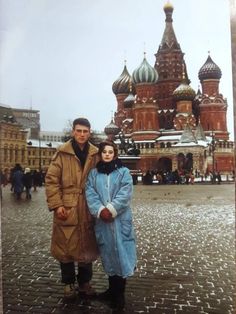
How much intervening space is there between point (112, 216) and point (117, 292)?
0.45 metres

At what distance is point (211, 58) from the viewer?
10.2ft

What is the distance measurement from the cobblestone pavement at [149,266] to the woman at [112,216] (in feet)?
0.51

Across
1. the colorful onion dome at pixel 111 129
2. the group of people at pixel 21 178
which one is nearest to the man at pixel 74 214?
the colorful onion dome at pixel 111 129

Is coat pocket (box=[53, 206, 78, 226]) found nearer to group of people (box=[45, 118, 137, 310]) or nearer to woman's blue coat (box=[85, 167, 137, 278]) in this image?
group of people (box=[45, 118, 137, 310])

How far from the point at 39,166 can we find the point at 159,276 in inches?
45.9

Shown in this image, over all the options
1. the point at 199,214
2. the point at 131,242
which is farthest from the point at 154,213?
the point at 131,242

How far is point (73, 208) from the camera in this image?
107 inches

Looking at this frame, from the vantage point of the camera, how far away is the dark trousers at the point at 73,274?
2740mm

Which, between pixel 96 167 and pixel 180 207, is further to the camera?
pixel 180 207

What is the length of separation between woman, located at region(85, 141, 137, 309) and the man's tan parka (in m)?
0.09

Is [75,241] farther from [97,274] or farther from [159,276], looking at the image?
[159,276]

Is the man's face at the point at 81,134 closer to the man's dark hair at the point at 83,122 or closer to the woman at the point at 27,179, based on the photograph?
the man's dark hair at the point at 83,122

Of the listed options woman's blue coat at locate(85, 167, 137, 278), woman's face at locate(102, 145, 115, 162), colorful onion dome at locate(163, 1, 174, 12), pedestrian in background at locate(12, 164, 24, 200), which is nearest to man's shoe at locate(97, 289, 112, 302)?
woman's blue coat at locate(85, 167, 137, 278)

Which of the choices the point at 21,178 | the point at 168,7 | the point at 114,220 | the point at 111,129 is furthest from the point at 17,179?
the point at 168,7
